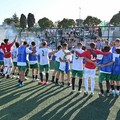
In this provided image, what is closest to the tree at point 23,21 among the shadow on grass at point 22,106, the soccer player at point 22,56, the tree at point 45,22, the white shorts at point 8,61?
the tree at point 45,22

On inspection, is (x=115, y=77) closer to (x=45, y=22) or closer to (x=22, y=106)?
(x=22, y=106)

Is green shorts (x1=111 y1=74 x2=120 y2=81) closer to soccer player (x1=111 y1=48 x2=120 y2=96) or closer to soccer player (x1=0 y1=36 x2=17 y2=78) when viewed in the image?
soccer player (x1=111 y1=48 x2=120 y2=96)

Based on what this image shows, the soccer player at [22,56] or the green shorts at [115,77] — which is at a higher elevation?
the soccer player at [22,56]

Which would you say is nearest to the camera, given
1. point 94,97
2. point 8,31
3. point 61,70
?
point 94,97

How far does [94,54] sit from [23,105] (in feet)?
9.34

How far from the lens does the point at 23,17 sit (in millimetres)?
47625

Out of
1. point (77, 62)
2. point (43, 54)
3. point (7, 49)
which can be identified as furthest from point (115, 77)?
point (7, 49)

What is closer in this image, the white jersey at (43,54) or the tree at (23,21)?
the white jersey at (43,54)

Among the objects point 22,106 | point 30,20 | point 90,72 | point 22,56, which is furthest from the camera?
point 30,20

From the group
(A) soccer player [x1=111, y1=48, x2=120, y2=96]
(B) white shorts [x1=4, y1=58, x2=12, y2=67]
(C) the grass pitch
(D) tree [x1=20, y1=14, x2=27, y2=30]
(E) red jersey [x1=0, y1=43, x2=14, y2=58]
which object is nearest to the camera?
(C) the grass pitch

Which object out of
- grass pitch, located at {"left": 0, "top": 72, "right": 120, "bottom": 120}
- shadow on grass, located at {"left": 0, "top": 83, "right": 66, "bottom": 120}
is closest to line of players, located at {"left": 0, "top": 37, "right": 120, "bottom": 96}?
grass pitch, located at {"left": 0, "top": 72, "right": 120, "bottom": 120}

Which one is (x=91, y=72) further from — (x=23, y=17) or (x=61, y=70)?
(x=23, y=17)

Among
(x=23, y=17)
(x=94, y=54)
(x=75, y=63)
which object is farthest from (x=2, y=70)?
(x=23, y=17)

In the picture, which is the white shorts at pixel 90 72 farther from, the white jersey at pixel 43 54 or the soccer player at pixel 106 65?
the white jersey at pixel 43 54
